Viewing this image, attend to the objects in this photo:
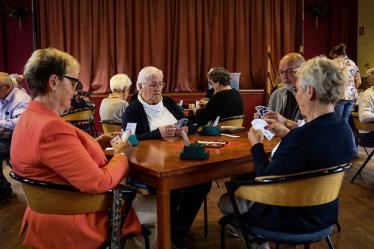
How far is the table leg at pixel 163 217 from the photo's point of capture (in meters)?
1.84

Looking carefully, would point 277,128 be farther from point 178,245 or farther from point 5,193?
point 5,193

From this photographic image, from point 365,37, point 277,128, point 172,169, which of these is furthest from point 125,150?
point 365,37

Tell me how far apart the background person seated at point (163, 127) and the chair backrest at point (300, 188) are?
0.94 meters

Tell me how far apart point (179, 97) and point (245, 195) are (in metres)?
6.05

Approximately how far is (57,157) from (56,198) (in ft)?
0.64

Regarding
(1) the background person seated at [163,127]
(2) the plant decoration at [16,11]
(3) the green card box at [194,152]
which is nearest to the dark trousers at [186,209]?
(1) the background person seated at [163,127]

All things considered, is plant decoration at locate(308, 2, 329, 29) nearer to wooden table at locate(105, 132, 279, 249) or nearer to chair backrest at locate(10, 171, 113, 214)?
wooden table at locate(105, 132, 279, 249)

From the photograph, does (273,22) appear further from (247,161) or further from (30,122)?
(30,122)

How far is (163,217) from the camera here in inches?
73.3

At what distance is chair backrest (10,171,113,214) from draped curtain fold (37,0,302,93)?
6344 millimetres

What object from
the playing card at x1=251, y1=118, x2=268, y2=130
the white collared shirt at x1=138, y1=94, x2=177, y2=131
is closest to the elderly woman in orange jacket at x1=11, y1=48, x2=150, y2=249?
the playing card at x1=251, y1=118, x2=268, y2=130

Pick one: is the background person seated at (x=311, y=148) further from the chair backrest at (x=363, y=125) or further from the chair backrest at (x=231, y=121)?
the chair backrest at (x=363, y=125)

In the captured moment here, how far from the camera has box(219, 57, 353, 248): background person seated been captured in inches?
66.9

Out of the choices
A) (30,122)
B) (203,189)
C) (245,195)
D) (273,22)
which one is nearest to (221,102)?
(203,189)
